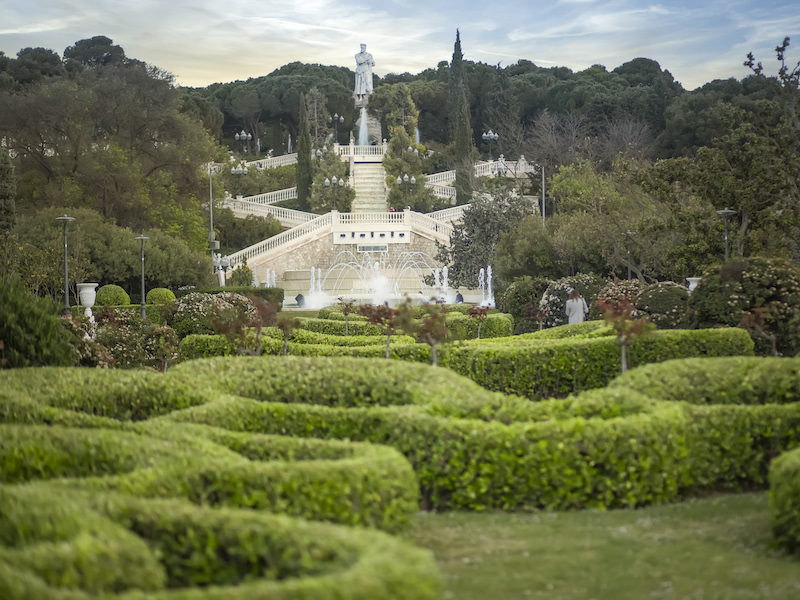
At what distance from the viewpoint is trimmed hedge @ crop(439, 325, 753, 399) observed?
11.9 meters

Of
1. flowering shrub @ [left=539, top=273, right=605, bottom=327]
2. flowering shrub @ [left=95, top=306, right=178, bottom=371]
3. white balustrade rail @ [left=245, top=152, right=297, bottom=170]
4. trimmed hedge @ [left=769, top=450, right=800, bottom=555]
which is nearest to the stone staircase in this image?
white balustrade rail @ [left=245, top=152, right=297, bottom=170]

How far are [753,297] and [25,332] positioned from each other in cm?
1019

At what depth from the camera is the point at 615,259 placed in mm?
26750

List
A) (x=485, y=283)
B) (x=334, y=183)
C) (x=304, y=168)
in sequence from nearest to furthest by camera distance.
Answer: (x=485, y=283) → (x=334, y=183) → (x=304, y=168)

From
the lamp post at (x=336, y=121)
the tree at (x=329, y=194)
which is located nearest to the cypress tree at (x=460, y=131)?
the tree at (x=329, y=194)

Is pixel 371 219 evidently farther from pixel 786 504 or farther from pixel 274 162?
pixel 786 504

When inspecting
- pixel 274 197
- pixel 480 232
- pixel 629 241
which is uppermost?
pixel 274 197

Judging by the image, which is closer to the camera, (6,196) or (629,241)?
(629,241)

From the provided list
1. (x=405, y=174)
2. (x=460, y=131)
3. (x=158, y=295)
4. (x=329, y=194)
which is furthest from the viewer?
(x=460, y=131)

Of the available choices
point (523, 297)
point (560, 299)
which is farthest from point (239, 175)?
point (560, 299)

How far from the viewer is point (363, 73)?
2990 inches

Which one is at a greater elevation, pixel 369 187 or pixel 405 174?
pixel 405 174

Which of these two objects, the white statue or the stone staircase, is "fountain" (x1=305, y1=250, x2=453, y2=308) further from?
the white statue

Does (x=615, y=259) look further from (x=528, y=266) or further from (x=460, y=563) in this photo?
(x=460, y=563)
